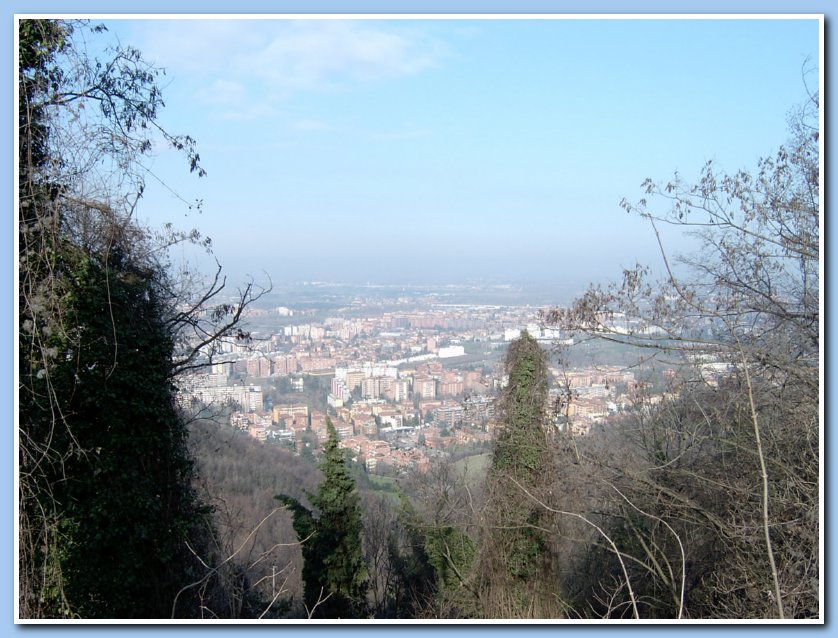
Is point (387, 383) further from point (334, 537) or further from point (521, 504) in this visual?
point (521, 504)

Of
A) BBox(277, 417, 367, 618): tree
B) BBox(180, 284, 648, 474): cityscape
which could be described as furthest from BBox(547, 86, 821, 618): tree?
BBox(277, 417, 367, 618): tree

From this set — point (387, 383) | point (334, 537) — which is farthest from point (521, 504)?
point (387, 383)

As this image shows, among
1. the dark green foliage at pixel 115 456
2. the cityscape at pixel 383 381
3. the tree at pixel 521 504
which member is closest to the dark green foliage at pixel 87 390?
the dark green foliage at pixel 115 456

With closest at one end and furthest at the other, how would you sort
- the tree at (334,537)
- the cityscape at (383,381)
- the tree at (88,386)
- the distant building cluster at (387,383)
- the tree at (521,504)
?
the tree at (88,386) < the tree at (334,537) < the tree at (521,504) < the cityscape at (383,381) < the distant building cluster at (387,383)

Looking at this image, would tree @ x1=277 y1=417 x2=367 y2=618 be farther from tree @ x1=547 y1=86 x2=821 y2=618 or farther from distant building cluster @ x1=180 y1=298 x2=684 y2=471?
tree @ x1=547 y1=86 x2=821 y2=618

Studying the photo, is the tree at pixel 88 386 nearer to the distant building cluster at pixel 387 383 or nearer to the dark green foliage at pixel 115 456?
the dark green foliage at pixel 115 456

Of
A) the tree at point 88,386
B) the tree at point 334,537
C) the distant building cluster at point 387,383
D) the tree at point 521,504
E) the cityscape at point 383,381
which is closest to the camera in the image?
the tree at point 88,386

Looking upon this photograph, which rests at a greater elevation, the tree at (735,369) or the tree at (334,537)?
the tree at (735,369)
